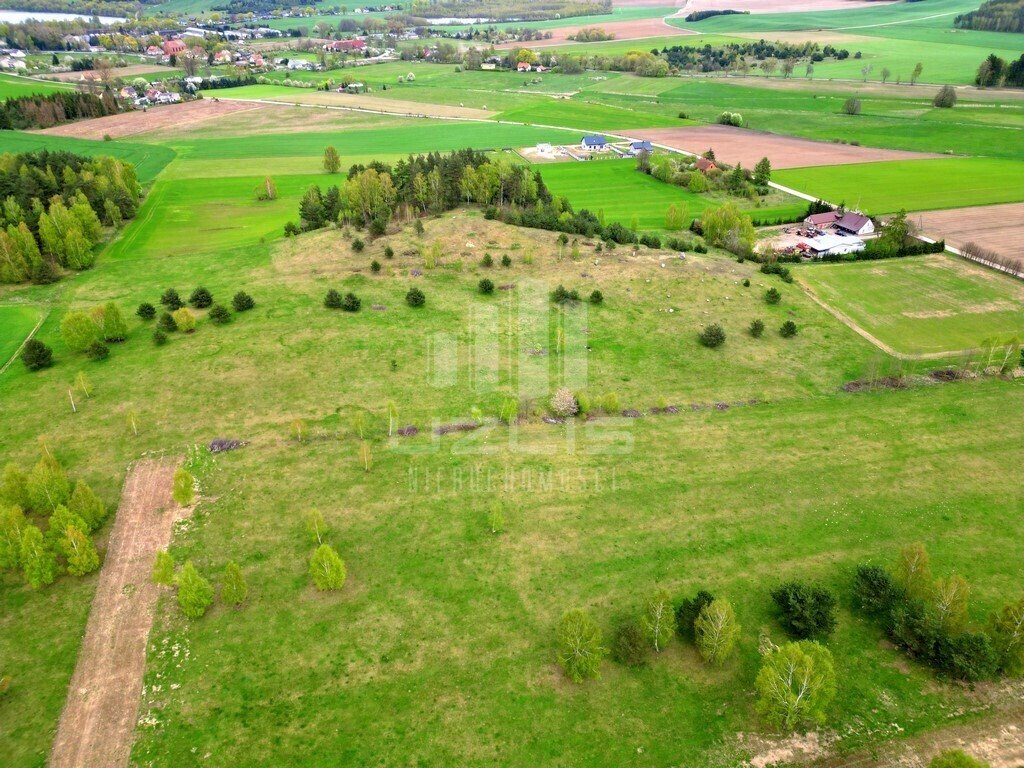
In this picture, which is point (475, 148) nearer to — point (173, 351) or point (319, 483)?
point (173, 351)

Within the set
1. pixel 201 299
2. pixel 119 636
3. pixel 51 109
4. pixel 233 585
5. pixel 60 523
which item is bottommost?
pixel 119 636

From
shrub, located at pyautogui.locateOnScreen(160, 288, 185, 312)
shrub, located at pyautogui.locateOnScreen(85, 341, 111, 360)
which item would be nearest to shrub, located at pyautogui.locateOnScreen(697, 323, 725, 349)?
shrub, located at pyautogui.locateOnScreen(160, 288, 185, 312)

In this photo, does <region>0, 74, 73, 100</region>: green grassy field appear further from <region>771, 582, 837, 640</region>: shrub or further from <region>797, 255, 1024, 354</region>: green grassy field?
<region>771, 582, 837, 640</region>: shrub

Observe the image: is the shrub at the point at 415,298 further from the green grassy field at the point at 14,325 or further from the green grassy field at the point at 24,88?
the green grassy field at the point at 24,88

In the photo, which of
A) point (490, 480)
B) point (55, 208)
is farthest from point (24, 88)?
point (490, 480)

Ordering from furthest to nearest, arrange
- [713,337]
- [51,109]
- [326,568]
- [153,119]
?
[153,119]
[51,109]
[713,337]
[326,568]

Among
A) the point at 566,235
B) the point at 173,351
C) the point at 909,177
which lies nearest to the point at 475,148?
the point at 566,235

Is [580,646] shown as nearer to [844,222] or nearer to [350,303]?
[350,303]
